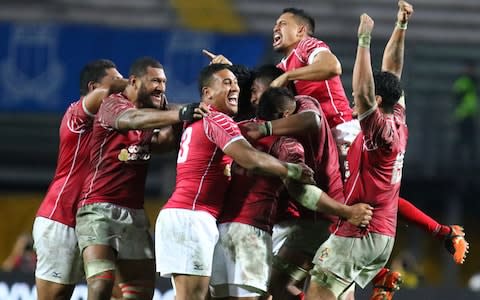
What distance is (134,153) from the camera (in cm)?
827

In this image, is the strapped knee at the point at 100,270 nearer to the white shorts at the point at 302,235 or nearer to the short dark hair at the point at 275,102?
the white shorts at the point at 302,235

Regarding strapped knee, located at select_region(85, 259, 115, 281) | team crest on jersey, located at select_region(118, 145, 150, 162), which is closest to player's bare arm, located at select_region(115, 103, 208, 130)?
team crest on jersey, located at select_region(118, 145, 150, 162)

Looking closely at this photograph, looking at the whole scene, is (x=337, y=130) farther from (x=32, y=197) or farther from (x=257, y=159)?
(x=32, y=197)

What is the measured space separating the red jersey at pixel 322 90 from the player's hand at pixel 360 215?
0.94 meters

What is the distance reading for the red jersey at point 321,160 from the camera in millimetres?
8094

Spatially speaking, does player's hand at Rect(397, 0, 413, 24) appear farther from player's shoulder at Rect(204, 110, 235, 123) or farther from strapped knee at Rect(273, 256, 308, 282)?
strapped knee at Rect(273, 256, 308, 282)

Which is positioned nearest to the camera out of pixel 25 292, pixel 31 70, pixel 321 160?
pixel 321 160

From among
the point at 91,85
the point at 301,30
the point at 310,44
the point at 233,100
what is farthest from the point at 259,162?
the point at 91,85

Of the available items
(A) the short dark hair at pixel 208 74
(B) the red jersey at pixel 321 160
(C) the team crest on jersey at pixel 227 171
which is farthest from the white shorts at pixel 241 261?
(A) the short dark hair at pixel 208 74

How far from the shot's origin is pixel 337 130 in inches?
337

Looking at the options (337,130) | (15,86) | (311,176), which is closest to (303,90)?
(337,130)

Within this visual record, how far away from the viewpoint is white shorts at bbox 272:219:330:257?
8.25 m

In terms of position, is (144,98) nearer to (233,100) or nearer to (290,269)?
(233,100)

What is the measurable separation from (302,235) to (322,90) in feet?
3.53
